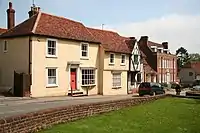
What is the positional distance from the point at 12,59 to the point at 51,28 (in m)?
4.91

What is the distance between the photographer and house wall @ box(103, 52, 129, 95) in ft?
127

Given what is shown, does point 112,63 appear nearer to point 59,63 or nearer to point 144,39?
point 59,63

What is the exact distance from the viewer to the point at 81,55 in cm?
3503

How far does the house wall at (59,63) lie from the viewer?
29.1 m

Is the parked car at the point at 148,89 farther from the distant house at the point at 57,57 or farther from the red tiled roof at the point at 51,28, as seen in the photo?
the red tiled roof at the point at 51,28

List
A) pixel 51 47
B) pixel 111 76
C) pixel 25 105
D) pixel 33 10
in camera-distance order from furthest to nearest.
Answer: pixel 111 76 → pixel 33 10 → pixel 51 47 → pixel 25 105

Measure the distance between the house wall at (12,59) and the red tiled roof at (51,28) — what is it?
0.83m

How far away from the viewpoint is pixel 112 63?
39.9 m

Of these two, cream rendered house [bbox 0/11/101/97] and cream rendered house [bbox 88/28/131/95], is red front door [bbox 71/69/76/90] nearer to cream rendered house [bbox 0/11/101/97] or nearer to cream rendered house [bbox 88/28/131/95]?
cream rendered house [bbox 0/11/101/97]

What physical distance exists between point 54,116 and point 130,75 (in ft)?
109

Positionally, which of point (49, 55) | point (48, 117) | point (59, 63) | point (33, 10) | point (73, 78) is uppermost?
point (33, 10)

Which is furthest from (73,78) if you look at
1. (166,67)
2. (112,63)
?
(166,67)

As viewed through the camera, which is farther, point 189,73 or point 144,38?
point 189,73

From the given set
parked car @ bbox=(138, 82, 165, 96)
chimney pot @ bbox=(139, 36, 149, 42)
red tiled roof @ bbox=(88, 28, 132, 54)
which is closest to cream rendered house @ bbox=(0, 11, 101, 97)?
red tiled roof @ bbox=(88, 28, 132, 54)
